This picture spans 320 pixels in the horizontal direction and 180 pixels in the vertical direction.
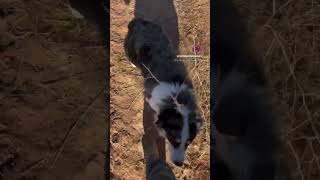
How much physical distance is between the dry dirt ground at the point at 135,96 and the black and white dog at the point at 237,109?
84 millimetres

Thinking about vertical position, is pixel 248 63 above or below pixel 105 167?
above

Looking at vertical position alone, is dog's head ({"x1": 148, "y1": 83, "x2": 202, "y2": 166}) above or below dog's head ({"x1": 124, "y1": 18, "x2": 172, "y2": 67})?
below

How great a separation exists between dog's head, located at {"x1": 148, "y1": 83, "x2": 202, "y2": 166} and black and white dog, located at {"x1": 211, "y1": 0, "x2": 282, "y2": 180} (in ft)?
0.59

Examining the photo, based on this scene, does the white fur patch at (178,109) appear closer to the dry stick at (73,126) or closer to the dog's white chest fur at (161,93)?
the dog's white chest fur at (161,93)

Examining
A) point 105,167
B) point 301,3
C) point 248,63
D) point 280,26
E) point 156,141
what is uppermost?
point 301,3

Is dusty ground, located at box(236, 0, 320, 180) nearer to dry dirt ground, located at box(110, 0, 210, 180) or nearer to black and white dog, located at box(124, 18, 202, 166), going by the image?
dry dirt ground, located at box(110, 0, 210, 180)

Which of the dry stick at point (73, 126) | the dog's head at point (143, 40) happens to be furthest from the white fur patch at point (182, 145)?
the dry stick at point (73, 126)

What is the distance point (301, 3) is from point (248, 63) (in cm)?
66

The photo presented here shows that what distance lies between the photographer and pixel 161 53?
2680 mm

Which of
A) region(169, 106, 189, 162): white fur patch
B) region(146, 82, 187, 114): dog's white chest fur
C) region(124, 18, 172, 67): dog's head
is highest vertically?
region(124, 18, 172, 67): dog's head

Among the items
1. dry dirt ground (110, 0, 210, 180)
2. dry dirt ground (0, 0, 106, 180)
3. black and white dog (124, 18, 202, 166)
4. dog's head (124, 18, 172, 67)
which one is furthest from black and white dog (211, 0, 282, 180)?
dry dirt ground (0, 0, 106, 180)

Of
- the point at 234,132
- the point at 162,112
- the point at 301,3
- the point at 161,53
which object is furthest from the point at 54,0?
the point at 301,3

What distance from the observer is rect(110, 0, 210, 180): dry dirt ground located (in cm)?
265

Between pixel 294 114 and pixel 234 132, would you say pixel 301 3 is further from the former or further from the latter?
pixel 234 132
